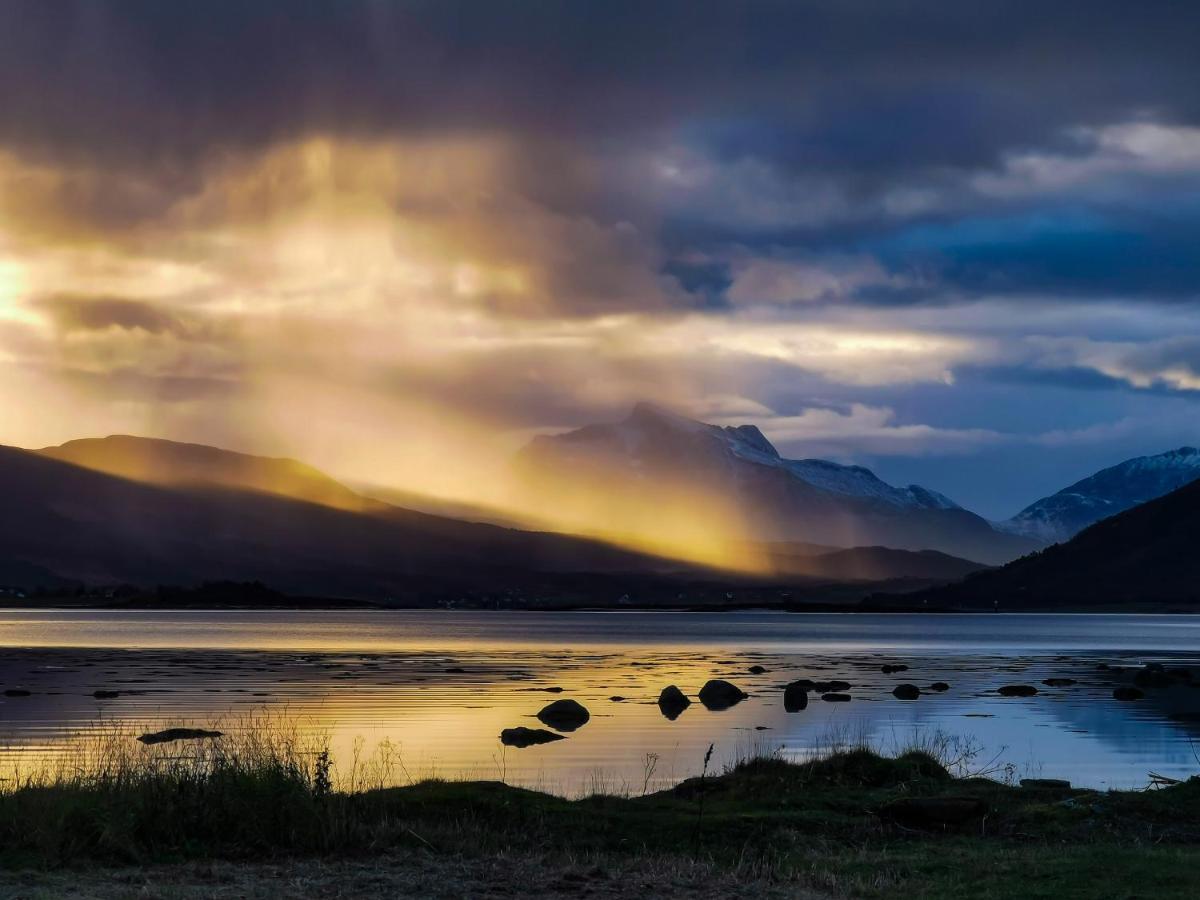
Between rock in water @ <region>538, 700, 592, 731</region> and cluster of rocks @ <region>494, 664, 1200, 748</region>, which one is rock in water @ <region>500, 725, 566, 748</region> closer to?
cluster of rocks @ <region>494, 664, 1200, 748</region>

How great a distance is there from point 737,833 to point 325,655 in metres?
114

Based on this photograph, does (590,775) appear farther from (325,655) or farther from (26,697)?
(325,655)

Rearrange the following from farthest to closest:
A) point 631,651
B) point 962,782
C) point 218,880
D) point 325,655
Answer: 1. point 631,651
2. point 325,655
3. point 962,782
4. point 218,880

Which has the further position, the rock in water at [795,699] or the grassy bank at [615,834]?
the rock in water at [795,699]

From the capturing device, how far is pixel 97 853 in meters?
25.2

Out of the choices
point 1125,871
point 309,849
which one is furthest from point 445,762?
point 1125,871

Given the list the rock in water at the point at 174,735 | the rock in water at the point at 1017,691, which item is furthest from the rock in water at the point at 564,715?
the rock in water at the point at 1017,691

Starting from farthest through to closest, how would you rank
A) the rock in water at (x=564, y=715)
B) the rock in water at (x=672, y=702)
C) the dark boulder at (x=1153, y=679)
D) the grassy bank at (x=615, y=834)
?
the dark boulder at (x=1153, y=679) → the rock in water at (x=672, y=702) → the rock in water at (x=564, y=715) → the grassy bank at (x=615, y=834)

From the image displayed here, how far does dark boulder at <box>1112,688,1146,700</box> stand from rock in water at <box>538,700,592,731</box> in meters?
38.8

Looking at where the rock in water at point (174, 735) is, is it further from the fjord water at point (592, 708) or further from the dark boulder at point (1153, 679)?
the dark boulder at point (1153, 679)

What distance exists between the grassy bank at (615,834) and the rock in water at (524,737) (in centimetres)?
2233

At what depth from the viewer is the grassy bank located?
80.8 feet

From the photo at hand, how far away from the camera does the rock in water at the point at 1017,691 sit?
89.7 meters

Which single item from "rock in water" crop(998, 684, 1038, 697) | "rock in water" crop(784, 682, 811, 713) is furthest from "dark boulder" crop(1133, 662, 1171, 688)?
"rock in water" crop(784, 682, 811, 713)
